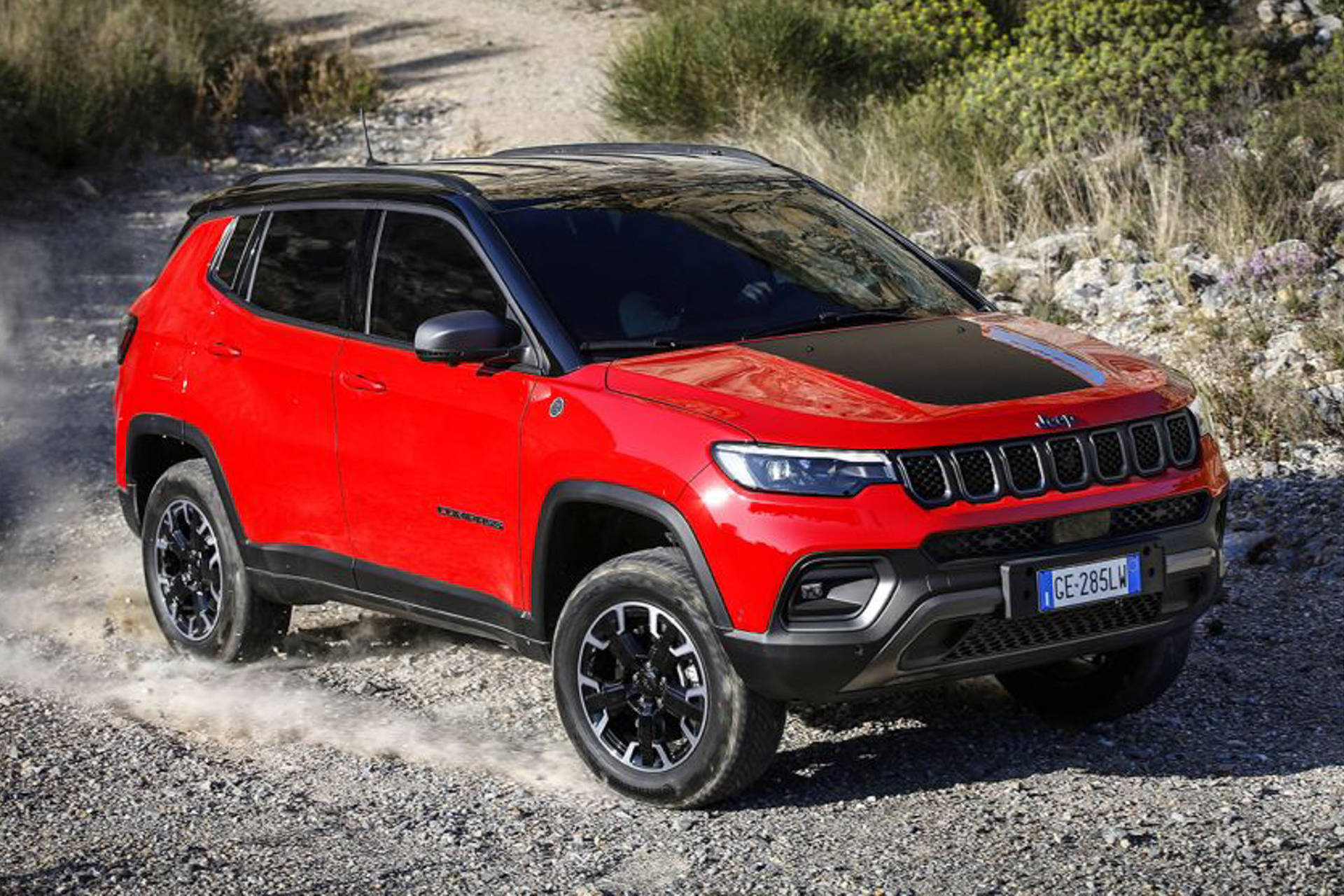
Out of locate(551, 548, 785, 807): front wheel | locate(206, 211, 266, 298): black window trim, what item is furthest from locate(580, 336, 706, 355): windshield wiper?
locate(206, 211, 266, 298): black window trim

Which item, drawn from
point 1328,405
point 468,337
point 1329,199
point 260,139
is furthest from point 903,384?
point 260,139

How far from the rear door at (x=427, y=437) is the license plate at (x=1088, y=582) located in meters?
1.54

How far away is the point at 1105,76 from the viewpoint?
517 inches

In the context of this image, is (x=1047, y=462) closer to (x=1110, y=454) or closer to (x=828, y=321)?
(x=1110, y=454)

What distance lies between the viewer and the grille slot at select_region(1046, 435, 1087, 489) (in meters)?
5.23

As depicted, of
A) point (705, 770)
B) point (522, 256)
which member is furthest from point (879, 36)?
point (705, 770)

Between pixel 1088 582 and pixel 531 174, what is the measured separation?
236 centimetres

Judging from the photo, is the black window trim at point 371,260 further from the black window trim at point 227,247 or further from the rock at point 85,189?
the rock at point 85,189

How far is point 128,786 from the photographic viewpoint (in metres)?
5.86

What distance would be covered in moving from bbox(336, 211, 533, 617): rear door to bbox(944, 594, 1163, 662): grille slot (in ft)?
4.57

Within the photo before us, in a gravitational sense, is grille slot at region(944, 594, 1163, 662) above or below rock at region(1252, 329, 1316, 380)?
above

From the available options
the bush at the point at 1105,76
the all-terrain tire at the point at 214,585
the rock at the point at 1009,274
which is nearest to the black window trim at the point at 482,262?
the all-terrain tire at the point at 214,585

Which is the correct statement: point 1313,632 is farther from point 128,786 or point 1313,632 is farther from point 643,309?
point 128,786

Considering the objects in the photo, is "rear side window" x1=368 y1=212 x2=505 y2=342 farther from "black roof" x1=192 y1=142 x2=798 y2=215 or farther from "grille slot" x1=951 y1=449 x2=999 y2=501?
"grille slot" x1=951 y1=449 x2=999 y2=501
